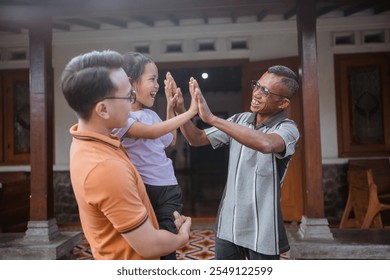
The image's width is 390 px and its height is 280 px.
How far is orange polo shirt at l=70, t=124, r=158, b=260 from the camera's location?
521 millimetres

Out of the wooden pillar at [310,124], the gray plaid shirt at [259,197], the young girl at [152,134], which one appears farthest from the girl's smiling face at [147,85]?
the wooden pillar at [310,124]

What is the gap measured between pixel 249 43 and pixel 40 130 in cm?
158

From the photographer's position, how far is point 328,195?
275cm

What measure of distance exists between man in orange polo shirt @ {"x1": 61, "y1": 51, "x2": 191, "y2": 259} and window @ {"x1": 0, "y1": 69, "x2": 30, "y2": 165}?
199 cm

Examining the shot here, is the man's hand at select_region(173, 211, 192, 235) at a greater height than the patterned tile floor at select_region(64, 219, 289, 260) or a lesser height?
greater

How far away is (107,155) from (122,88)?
12cm

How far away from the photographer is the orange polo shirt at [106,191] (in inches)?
20.5

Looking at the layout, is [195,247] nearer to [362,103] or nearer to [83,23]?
[83,23]

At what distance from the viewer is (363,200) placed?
2348 mm

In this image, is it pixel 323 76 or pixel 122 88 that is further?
pixel 323 76

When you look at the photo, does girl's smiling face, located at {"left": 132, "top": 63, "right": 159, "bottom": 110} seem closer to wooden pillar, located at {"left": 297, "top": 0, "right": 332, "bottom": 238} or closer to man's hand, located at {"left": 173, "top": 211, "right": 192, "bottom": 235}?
man's hand, located at {"left": 173, "top": 211, "right": 192, "bottom": 235}

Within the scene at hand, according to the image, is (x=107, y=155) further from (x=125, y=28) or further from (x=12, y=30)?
(x=125, y=28)

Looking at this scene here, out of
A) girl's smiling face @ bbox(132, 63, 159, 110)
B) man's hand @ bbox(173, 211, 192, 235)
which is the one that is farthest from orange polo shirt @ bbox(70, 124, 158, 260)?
girl's smiling face @ bbox(132, 63, 159, 110)

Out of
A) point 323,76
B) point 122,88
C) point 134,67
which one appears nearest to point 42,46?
point 134,67
